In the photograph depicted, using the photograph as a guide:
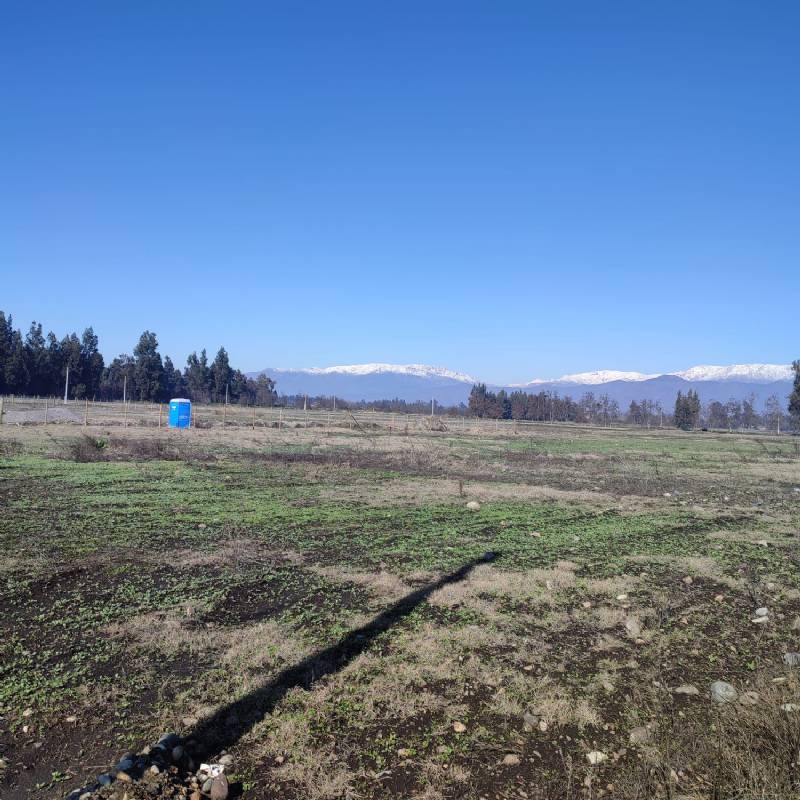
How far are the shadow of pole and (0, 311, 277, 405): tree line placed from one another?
2956 inches

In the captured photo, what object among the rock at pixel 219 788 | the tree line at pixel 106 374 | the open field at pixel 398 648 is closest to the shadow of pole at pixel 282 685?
the open field at pixel 398 648

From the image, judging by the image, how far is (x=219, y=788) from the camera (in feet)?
9.25

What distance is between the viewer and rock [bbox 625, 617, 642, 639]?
16.5ft

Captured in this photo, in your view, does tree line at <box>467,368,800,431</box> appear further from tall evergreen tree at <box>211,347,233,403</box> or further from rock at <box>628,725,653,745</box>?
rock at <box>628,725,653,745</box>

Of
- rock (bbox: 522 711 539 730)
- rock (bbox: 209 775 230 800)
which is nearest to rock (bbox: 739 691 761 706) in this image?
rock (bbox: 522 711 539 730)

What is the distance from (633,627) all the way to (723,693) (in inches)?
47.4

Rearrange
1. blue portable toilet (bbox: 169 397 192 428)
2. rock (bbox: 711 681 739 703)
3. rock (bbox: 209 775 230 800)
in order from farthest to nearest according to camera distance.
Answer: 1. blue portable toilet (bbox: 169 397 192 428)
2. rock (bbox: 711 681 739 703)
3. rock (bbox: 209 775 230 800)

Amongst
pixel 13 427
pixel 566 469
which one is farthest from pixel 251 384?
pixel 566 469

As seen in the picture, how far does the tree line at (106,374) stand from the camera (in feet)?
229

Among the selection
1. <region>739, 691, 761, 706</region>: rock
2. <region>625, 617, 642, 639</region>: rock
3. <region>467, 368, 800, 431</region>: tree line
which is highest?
<region>467, 368, 800, 431</region>: tree line

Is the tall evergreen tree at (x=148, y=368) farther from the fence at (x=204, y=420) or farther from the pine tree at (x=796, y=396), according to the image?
the pine tree at (x=796, y=396)

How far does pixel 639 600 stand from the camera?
5949mm

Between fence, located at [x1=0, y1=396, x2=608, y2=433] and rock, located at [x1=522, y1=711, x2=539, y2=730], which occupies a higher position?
fence, located at [x1=0, y1=396, x2=608, y2=433]

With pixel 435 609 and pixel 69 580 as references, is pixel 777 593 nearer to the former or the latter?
pixel 435 609
